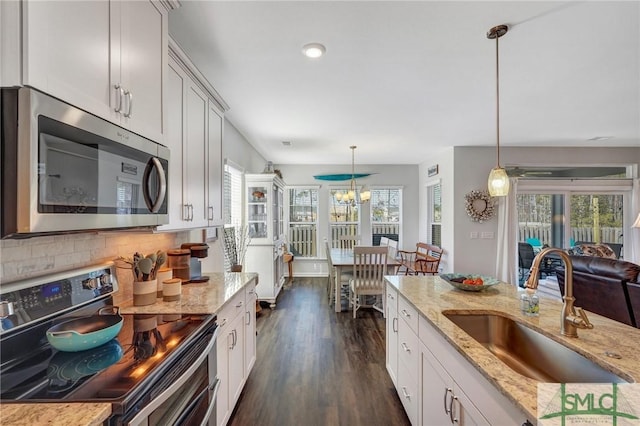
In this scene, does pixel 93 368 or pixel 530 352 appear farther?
pixel 530 352

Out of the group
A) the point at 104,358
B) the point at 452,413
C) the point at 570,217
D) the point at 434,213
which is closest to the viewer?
the point at 104,358

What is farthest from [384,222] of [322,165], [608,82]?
[608,82]

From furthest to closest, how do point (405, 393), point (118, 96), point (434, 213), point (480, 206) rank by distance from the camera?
1. point (434, 213)
2. point (480, 206)
3. point (405, 393)
4. point (118, 96)

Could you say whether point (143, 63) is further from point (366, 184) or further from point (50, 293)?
point (366, 184)

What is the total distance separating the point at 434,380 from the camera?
151cm

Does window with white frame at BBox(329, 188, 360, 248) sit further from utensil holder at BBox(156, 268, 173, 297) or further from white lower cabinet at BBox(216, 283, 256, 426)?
utensil holder at BBox(156, 268, 173, 297)

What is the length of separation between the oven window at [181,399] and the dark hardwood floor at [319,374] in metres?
0.95

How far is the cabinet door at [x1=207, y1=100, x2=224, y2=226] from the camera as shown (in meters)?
2.30

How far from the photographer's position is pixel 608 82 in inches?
106

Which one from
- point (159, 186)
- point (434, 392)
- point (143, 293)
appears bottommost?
point (434, 392)

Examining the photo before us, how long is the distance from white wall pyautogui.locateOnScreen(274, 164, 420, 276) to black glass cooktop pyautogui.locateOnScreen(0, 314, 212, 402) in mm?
5424

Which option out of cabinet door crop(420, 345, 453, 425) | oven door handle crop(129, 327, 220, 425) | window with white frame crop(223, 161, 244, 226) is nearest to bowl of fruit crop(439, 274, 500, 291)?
cabinet door crop(420, 345, 453, 425)

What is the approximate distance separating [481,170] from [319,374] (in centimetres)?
438

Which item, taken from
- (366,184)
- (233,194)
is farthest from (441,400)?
(366,184)
